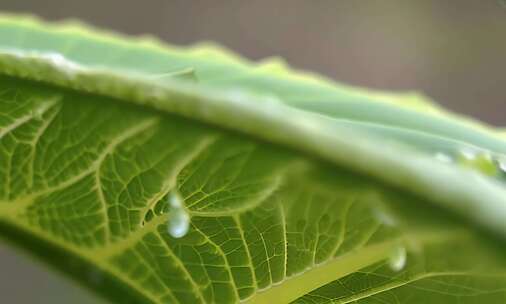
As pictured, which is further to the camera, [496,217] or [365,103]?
[365,103]

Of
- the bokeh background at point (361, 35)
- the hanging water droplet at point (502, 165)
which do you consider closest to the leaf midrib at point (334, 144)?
the hanging water droplet at point (502, 165)

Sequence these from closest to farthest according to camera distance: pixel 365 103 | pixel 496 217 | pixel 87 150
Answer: pixel 496 217 → pixel 87 150 → pixel 365 103

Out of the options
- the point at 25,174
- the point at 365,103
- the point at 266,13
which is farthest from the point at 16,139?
the point at 266,13

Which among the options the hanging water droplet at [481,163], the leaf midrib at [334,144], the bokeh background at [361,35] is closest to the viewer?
the leaf midrib at [334,144]

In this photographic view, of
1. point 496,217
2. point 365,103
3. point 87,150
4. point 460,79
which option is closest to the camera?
point 496,217

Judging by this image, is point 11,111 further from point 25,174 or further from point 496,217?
point 496,217

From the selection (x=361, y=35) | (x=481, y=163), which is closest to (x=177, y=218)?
(x=481, y=163)

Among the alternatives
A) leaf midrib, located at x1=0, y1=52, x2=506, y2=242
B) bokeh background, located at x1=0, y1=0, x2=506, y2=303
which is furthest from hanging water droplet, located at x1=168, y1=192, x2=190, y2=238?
bokeh background, located at x1=0, y1=0, x2=506, y2=303

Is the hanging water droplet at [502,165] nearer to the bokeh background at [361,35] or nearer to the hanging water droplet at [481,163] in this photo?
the hanging water droplet at [481,163]
